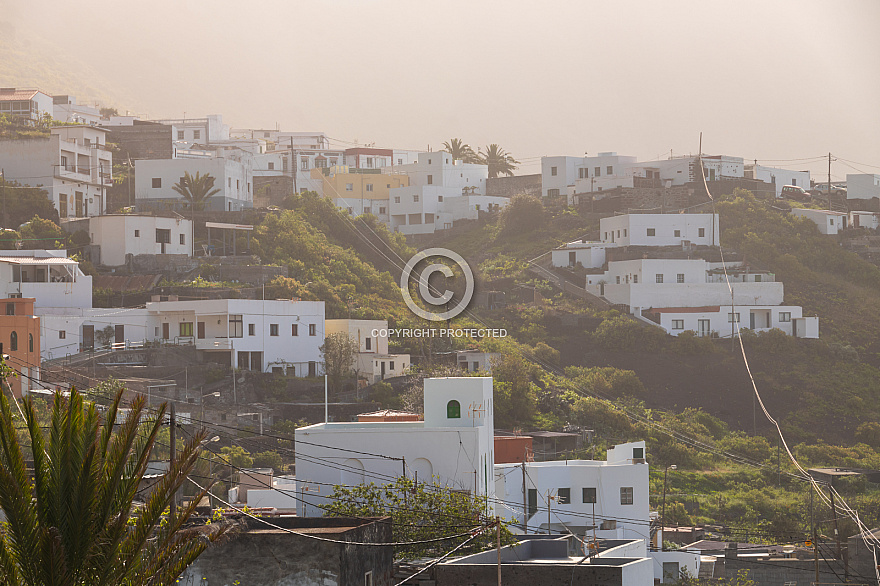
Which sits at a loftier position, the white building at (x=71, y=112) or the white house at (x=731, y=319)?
the white building at (x=71, y=112)

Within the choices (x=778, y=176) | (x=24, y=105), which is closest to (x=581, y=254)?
(x=778, y=176)

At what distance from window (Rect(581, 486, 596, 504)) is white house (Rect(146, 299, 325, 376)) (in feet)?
46.4

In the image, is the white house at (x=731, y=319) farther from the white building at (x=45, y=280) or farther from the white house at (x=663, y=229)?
the white building at (x=45, y=280)

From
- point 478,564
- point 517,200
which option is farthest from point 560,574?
point 517,200

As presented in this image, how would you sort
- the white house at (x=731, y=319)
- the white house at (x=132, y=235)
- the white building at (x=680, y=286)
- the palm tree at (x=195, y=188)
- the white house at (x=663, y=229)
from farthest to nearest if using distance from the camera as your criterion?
the white house at (x=663, y=229), the white building at (x=680, y=286), the white house at (x=731, y=319), the palm tree at (x=195, y=188), the white house at (x=132, y=235)

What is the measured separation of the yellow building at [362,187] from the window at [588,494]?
3553 centimetres

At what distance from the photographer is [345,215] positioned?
5600 cm

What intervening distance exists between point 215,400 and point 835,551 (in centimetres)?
1902

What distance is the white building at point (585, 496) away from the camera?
26.7m

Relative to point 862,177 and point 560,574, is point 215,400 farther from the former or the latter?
point 862,177

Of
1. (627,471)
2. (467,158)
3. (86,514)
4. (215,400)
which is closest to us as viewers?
(86,514)

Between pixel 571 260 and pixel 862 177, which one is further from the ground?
pixel 862 177

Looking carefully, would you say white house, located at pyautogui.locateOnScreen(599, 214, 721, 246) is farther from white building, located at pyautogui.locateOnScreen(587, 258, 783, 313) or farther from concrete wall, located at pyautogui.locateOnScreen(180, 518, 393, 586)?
concrete wall, located at pyautogui.locateOnScreen(180, 518, 393, 586)

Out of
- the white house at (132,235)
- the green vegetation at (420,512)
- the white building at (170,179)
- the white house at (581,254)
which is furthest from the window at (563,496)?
the white house at (581,254)
